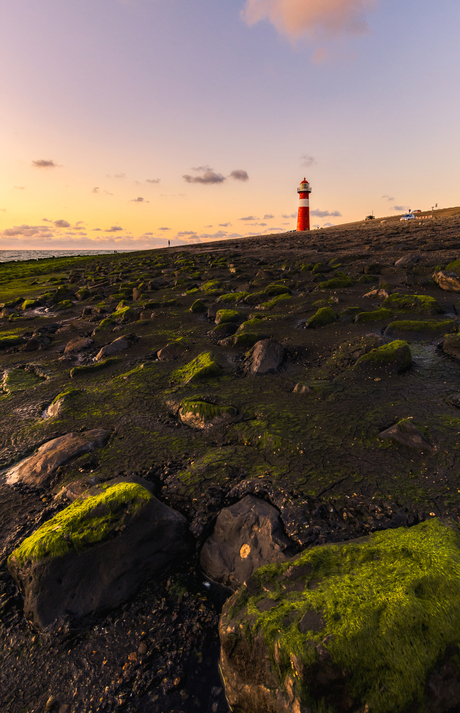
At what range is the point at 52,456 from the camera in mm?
3912

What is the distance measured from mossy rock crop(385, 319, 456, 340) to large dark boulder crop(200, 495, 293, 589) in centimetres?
495

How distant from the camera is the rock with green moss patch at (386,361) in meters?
5.07

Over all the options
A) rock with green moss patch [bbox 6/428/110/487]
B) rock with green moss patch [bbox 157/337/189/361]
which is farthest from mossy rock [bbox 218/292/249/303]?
rock with green moss patch [bbox 6/428/110/487]

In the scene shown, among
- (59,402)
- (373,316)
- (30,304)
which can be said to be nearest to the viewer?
(59,402)

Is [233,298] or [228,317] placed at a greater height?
[233,298]

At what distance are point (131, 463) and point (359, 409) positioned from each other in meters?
2.84

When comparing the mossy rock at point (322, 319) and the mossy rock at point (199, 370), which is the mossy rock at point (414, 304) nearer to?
the mossy rock at point (322, 319)

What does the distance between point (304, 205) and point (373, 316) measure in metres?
59.8

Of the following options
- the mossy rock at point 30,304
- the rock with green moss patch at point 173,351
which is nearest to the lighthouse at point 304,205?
the mossy rock at point 30,304

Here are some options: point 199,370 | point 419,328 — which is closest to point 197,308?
point 199,370

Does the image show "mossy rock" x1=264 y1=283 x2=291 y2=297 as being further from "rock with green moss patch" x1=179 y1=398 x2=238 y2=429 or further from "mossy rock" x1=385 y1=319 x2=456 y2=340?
"rock with green moss patch" x1=179 y1=398 x2=238 y2=429

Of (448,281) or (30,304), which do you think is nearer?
(448,281)

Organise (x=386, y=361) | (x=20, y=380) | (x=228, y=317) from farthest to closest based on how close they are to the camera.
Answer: (x=228, y=317), (x=20, y=380), (x=386, y=361)

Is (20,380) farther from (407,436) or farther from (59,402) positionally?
(407,436)
